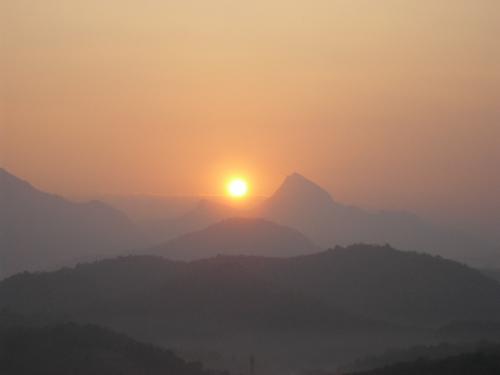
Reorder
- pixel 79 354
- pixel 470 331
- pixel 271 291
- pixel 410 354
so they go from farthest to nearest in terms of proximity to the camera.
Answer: pixel 271 291 → pixel 470 331 → pixel 410 354 → pixel 79 354

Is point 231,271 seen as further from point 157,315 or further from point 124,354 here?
point 124,354

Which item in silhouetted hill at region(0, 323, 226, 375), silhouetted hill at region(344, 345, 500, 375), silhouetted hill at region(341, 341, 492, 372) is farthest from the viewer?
silhouetted hill at region(341, 341, 492, 372)

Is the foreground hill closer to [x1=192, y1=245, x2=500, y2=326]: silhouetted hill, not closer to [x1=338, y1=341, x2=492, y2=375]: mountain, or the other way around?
[x1=192, y1=245, x2=500, y2=326]: silhouetted hill

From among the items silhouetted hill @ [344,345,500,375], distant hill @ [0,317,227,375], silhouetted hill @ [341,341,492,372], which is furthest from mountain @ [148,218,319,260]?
silhouetted hill @ [344,345,500,375]

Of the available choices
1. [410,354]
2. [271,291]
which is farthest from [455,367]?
[271,291]

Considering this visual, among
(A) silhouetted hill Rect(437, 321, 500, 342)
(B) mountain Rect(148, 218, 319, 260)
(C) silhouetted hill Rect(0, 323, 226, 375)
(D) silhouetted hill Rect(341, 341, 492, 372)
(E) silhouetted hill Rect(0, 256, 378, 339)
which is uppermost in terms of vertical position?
(B) mountain Rect(148, 218, 319, 260)

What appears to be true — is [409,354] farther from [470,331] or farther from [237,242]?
[237,242]

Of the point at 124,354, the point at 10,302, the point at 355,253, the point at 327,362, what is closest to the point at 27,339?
the point at 124,354

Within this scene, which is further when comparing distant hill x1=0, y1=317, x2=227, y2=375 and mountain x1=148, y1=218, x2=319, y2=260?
mountain x1=148, y1=218, x2=319, y2=260
